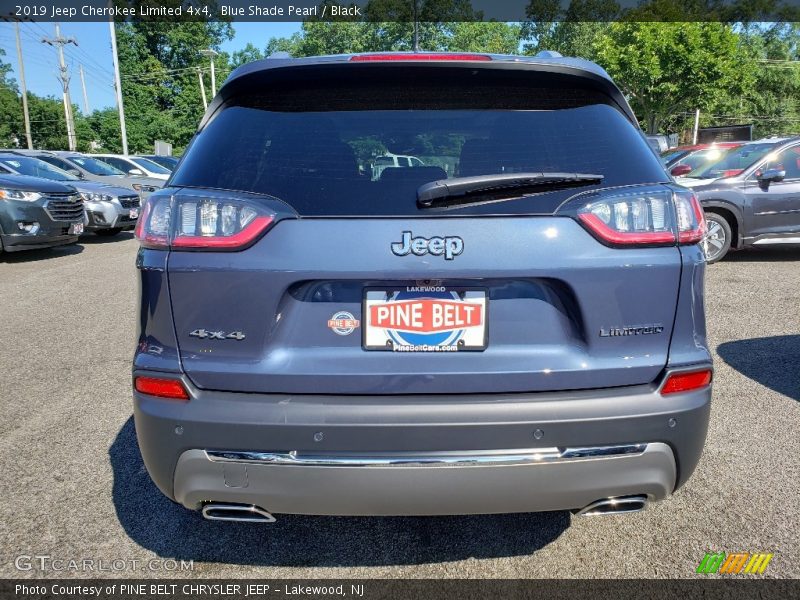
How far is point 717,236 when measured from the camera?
8633 millimetres

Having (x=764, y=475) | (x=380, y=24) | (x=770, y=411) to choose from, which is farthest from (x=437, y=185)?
(x=380, y=24)

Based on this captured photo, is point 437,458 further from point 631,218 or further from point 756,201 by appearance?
point 756,201

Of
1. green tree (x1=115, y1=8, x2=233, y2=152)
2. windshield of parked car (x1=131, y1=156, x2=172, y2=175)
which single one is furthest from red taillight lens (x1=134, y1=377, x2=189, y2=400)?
green tree (x1=115, y1=8, x2=233, y2=152)

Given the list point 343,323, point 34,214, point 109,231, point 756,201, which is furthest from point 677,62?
point 343,323

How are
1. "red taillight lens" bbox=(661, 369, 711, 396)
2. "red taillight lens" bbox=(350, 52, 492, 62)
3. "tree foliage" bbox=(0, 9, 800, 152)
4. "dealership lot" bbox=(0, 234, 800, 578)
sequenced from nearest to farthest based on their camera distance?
"red taillight lens" bbox=(661, 369, 711, 396), "red taillight lens" bbox=(350, 52, 492, 62), "dealership lot" bbox=(0, 234, 800, 578), "tree foliage" bbox=(0, 9, 800, 152)

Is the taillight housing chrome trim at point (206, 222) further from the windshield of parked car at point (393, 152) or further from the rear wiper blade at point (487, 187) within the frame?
the rear wiper blade at point (487, 187)

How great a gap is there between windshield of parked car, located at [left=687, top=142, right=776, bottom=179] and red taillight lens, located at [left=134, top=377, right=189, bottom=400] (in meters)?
8.79

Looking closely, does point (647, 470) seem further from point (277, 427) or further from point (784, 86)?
point (784, 86)

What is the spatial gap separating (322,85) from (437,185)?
59cm

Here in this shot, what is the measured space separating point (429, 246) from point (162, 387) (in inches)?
37.0

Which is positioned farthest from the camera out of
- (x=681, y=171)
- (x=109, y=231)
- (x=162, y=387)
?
(x=109, y=231)

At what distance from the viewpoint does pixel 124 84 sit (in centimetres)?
5188

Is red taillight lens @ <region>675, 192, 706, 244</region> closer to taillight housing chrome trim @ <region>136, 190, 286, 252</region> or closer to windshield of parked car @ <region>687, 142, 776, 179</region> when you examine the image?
taillight housing chrome trim @ <region>136, 190, 286, 252</region>

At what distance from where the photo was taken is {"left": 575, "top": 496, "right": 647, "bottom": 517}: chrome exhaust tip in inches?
77.8
